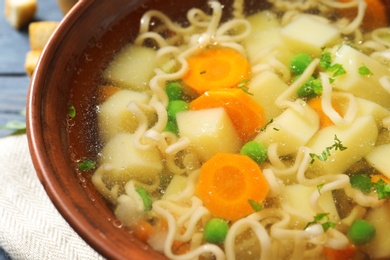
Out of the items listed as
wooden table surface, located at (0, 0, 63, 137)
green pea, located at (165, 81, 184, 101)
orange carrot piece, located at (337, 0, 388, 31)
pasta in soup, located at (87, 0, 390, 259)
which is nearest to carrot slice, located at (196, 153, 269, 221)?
pasta in soup, located at (87, 0, 390, 259)

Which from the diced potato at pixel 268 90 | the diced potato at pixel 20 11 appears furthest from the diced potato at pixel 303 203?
the diced potato at pixel 20 11

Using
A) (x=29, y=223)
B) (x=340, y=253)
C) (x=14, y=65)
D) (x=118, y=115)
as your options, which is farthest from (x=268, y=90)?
(x=14, y=65)

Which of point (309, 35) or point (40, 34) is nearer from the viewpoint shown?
point (309, 35)

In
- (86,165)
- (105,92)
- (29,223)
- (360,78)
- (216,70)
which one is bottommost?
(29,223)

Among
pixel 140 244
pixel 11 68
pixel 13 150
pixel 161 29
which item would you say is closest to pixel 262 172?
pixel 140 244

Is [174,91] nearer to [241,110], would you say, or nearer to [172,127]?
[172,127]

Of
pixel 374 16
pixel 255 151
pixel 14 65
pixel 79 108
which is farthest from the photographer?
pixel 14 65

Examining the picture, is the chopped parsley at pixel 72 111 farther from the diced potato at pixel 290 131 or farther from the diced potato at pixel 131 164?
the diced potato at pixel 290 131
